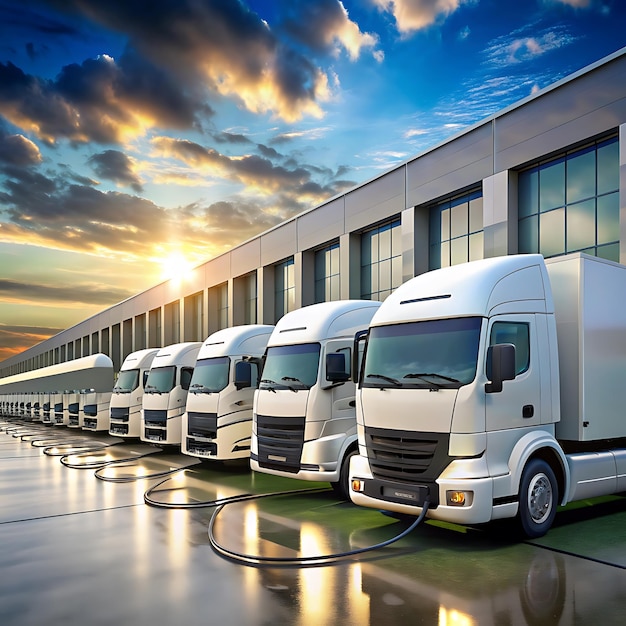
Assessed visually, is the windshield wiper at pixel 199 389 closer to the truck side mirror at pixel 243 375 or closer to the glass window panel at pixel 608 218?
the truck side mirror at pixel 243 375

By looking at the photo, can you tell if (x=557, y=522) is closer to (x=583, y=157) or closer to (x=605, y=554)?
(x=605, y=554)

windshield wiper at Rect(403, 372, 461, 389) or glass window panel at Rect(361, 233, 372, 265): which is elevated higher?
glass window panel at Rect(361, 233, 372, 265)

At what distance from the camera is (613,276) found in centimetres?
915

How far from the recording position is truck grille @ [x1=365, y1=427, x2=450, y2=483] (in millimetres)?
7637

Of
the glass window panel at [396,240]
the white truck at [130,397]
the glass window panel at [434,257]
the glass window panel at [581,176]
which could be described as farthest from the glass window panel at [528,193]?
the white truck at [130,397]

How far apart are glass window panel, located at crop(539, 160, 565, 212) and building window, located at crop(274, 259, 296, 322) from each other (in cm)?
1408

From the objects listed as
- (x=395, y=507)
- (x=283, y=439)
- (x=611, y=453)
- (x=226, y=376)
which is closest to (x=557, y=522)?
(x=611, y=453)

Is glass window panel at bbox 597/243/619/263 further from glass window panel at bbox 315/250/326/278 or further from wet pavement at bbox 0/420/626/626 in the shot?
glass window panel at bbox 315/250/326/278

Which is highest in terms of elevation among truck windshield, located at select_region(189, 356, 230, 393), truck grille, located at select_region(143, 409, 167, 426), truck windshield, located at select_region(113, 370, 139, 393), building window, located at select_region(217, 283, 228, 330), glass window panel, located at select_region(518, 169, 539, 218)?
glass window panel, located at select_region(518, 169, 539, 218)

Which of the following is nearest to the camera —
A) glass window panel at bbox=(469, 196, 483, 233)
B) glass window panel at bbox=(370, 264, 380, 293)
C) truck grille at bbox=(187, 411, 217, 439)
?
truck grille at bbox=(187, 411, 217, 439)

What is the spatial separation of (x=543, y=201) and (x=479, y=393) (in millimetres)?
11679

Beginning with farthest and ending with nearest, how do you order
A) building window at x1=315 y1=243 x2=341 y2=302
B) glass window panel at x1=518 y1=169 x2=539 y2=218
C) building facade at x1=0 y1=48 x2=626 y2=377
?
building window at x1=315 y1=243 x2=341 y2=302, glass window panel at x1=518 y1=169 x2=539 y2=218, building facade at x1=0 y1=48 x2=626 y2=377

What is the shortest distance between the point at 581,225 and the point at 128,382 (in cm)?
1398

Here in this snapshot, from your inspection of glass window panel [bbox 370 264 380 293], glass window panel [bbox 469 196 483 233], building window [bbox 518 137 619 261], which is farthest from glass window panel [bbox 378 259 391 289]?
building window [bbox 518 137 619 261]
